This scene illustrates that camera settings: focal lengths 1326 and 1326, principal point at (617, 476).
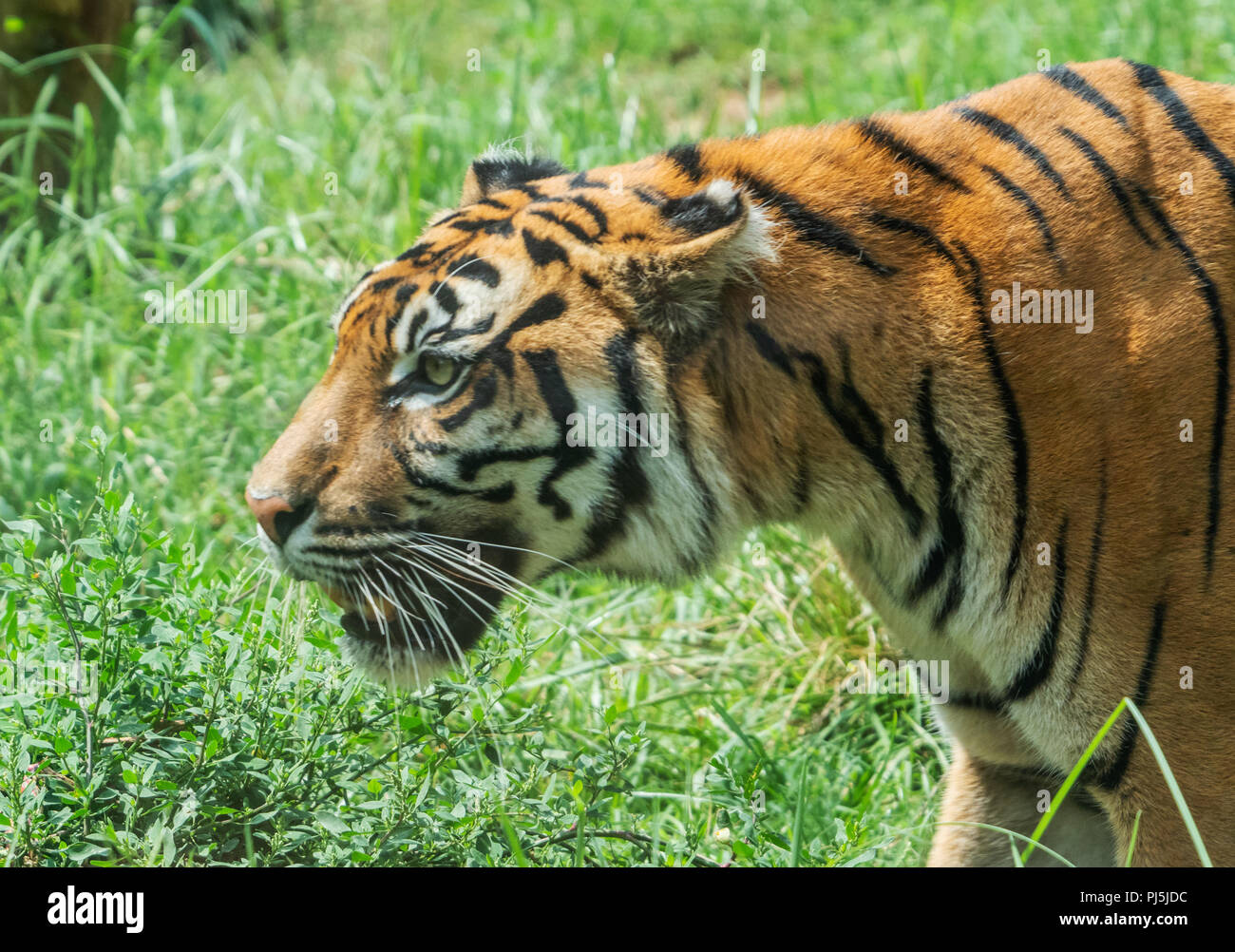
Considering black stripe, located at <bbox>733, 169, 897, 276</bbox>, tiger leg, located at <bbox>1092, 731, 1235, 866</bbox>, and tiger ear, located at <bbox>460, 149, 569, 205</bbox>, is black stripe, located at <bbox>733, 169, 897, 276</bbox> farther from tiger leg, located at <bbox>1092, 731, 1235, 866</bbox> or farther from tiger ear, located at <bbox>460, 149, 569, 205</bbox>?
tiger leg, located at <bbox>1092, 731, 1235, 866</bbox>

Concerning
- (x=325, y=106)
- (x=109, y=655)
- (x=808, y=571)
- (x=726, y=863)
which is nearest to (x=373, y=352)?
(x=109, y=655)

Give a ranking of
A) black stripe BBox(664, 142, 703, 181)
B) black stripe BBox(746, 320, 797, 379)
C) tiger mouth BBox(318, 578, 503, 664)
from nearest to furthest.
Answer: black stripe BBox(746, 320, 797, 379) < tiger mouth BBox(318, 578, 503, 664) < black stripe BBox(664, 142, 703, 181)

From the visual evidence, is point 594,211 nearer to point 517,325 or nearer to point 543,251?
point 543,251

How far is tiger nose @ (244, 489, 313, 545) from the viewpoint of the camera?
8.25ft

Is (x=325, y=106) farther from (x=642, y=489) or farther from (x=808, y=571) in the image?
(x=642, y=489)

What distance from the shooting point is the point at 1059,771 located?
8.73 ft

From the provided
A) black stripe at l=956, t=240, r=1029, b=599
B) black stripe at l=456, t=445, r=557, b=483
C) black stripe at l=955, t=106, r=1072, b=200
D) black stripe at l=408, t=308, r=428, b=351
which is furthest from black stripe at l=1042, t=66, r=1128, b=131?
black stripe at l=408, t=308, r=428, b=351

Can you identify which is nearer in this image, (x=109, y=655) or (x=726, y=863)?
(x=109, y=655)

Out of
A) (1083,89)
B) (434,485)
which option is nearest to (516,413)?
(434,485)

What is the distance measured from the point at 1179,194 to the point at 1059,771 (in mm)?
1159

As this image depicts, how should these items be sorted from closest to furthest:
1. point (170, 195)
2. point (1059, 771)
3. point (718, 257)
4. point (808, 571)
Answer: point (718, 257)
point (1059, 771)
point (808, 571)
point (170, 195)

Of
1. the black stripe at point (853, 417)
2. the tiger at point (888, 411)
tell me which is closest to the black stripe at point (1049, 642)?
the tiger at point (888, 411)

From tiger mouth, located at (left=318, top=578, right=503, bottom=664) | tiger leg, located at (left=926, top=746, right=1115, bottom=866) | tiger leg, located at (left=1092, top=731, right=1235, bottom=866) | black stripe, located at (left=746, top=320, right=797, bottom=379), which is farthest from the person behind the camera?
tiger leg, located at (left=926, top=746, right=1115, bottom=866)
